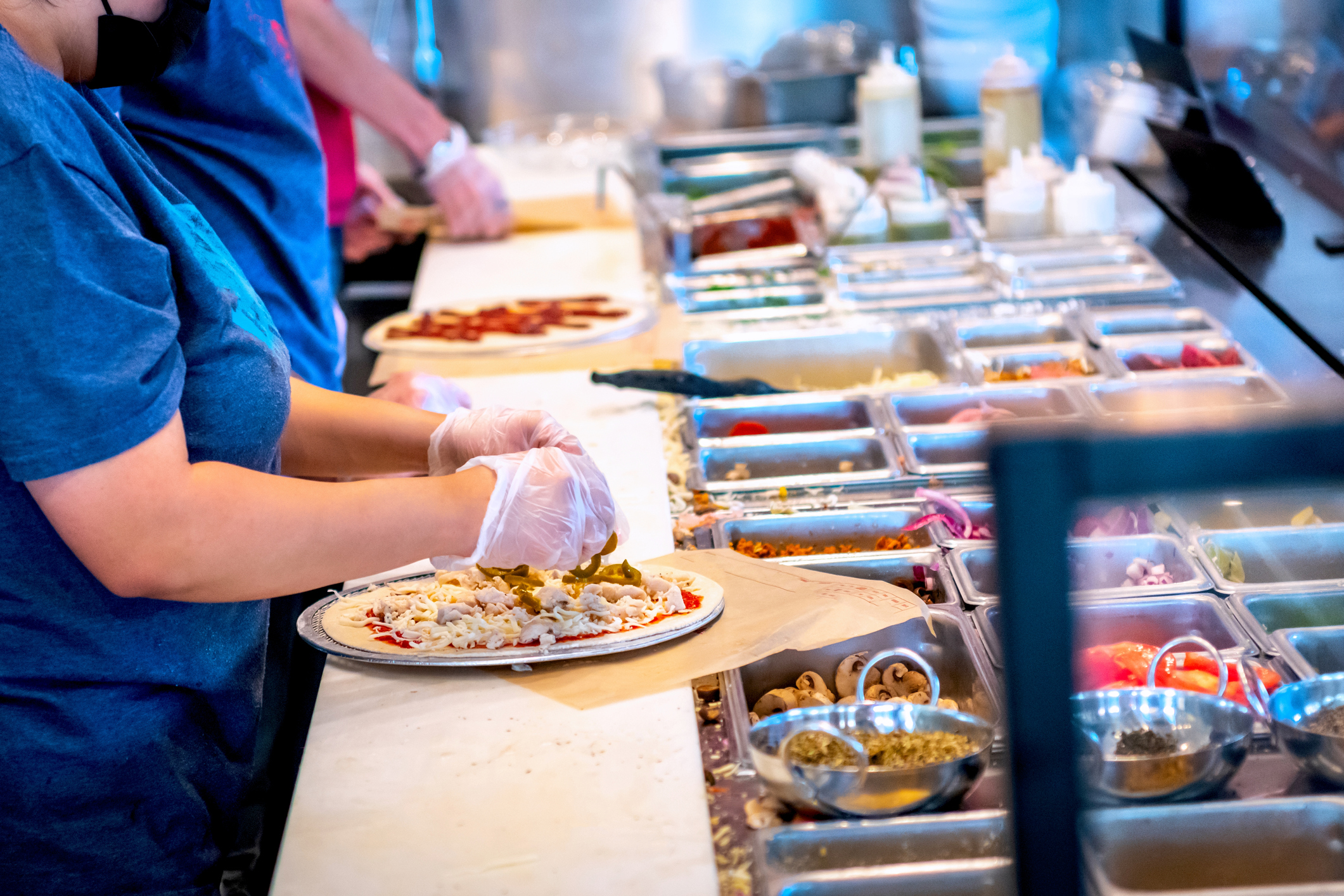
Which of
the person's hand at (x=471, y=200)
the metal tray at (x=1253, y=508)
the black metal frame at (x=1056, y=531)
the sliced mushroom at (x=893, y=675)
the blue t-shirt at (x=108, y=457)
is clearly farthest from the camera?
the person's hand at (x=471, y=200)

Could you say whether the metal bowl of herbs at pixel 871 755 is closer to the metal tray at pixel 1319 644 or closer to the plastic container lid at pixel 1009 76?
the metal tray at pixel 1319 644

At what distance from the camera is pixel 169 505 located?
1.22 metres

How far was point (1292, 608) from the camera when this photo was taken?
1.63 meters

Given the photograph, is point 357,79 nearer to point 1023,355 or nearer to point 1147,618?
point 1023,355

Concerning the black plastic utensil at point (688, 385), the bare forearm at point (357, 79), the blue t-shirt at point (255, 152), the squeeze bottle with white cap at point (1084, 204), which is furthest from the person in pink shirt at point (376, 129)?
the squeeze bottle with white cap at point (1084, 204)

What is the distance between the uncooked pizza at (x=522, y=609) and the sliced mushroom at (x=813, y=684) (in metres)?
0.14

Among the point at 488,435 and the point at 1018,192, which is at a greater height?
the point at 1018,192

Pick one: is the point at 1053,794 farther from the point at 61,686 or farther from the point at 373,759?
the point at 61,686

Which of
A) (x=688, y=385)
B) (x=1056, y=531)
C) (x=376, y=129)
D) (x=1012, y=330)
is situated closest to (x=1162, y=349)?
(x=1012, y=330)

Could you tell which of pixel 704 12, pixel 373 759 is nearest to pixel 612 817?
pixel 373 759

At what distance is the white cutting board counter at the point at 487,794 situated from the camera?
4.03 ft

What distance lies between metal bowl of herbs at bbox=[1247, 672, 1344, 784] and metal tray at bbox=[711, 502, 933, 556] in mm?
627

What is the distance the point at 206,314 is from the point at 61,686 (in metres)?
0.45

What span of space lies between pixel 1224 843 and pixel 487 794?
75cm
